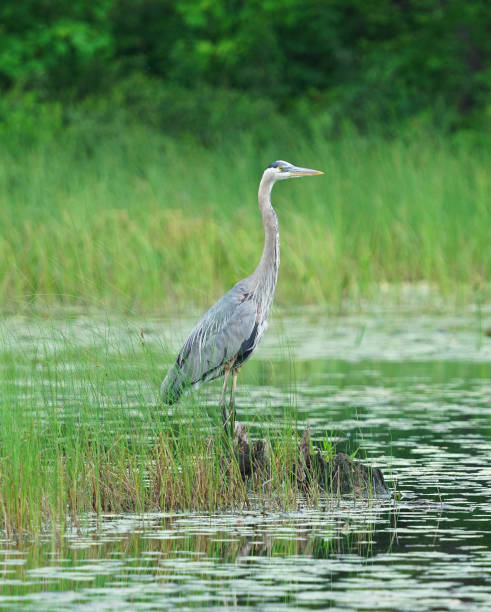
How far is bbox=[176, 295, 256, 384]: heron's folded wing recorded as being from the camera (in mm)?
7852

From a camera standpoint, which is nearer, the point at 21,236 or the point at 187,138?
the point at 21,236

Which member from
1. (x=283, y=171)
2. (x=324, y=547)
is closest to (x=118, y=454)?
(x=324, y=547)

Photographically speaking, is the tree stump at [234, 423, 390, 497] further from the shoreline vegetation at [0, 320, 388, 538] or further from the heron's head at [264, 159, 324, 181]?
the heron's head at [264, 159, 324, 181]

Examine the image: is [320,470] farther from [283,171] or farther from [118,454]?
[283,171]

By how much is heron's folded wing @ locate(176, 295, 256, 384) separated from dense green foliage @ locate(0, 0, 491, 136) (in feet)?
44.6

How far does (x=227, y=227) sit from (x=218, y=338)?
6.31 meters

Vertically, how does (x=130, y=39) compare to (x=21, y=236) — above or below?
above

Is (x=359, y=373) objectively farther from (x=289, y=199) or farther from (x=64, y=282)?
(x=289, y=199)

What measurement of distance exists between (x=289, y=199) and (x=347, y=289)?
1610 mm

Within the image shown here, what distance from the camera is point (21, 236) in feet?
45.2

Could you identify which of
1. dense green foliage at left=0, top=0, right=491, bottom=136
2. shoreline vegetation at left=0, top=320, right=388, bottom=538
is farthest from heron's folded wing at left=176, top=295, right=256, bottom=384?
dense green foliage at left=0, top=0, right=491, bottom=136

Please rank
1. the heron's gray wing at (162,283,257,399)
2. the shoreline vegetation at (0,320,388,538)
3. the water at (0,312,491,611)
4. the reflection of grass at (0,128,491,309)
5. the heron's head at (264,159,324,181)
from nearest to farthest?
the water at (0,312,491,611), the shoreline vegetation at (0,320,388,538), the heron's gray wing at (162,283,257,399), the heron's head at (264,159,324,181), the reflection of grass at (0,128,491,309)

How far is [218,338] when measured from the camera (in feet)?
25.7

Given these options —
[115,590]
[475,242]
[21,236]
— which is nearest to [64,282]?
[21,236]
